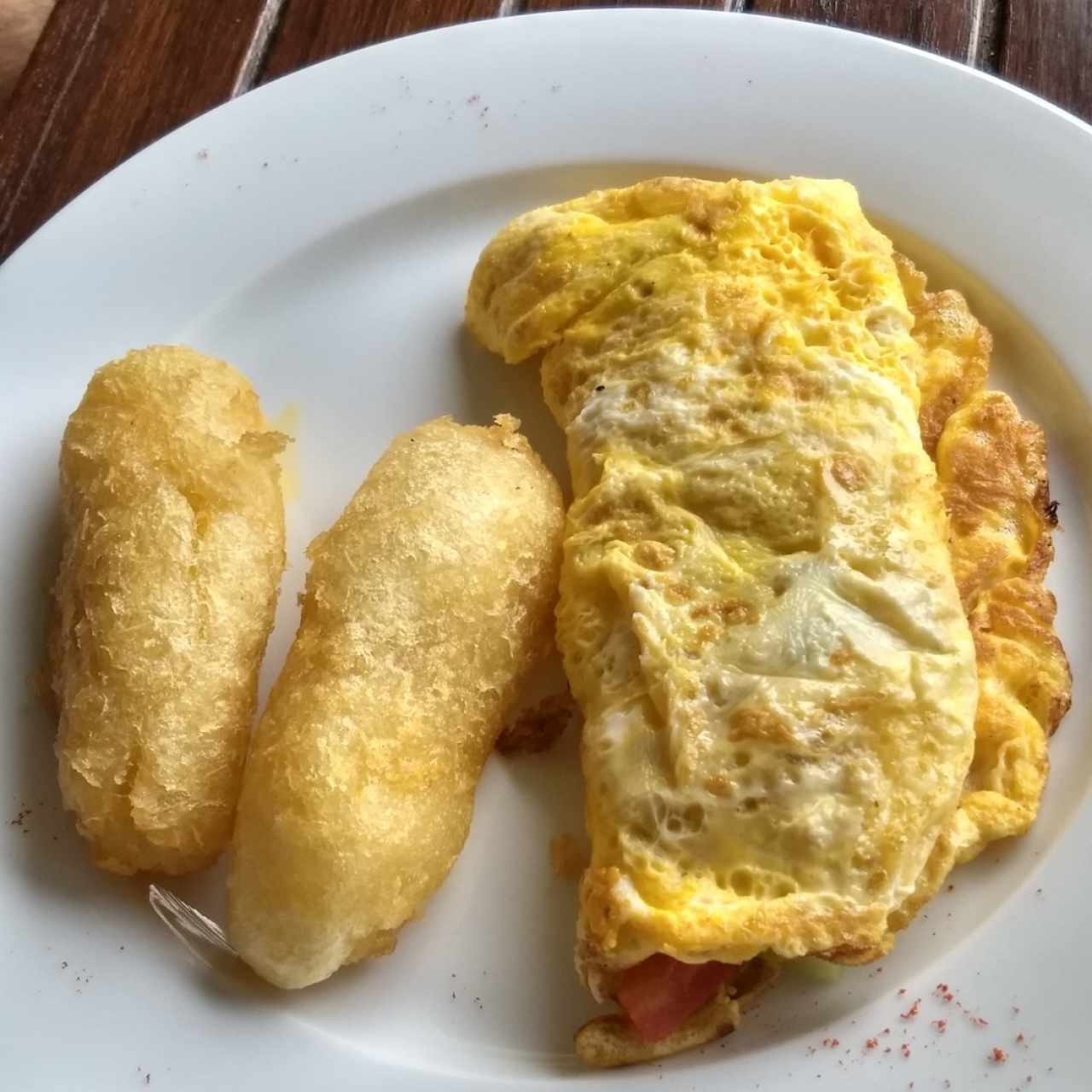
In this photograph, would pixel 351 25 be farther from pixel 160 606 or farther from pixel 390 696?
pixel 390 696

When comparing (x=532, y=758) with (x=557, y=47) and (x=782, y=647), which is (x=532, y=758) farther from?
(x=557, y=47)

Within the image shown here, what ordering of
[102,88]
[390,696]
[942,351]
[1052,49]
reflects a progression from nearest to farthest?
[390,696], [942,351], [1052,49], [102,88]

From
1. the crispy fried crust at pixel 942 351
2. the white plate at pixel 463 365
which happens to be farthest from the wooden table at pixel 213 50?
the crispy fried crust at pixel 942 351

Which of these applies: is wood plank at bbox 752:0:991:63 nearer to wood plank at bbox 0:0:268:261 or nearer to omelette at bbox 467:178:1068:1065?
omelette at bbox 467:178:1068:1065

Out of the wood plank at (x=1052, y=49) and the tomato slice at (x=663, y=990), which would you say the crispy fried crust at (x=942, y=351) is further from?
the tomato slice at (x=663, y=990)

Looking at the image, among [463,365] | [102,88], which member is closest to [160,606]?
[463,365]

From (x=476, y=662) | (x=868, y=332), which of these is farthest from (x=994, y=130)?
(x=476, y=662)

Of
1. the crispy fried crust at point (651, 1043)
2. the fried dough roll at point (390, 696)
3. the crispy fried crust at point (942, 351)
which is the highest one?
the crispy fried crust at point (942, 351)
